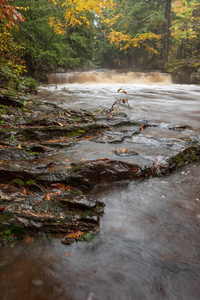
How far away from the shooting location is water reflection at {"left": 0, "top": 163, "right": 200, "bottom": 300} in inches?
52.8

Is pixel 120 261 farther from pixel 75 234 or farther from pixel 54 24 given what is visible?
pixel 54 24

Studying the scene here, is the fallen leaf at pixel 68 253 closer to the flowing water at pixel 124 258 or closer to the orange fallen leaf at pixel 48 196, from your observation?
the flowing water at pixel 124 258

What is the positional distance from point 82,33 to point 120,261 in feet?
70.1

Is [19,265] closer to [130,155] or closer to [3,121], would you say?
[130,155]

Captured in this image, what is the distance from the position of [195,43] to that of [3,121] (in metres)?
21.4

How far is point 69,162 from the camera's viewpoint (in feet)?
9.16

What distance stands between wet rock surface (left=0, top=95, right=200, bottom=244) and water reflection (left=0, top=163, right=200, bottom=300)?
167mm

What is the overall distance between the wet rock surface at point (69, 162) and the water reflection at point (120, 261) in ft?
0.55

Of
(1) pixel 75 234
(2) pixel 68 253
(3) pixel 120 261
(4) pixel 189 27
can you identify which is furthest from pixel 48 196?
(4) pixel 189 27

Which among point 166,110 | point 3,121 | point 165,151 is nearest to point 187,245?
point 165,151

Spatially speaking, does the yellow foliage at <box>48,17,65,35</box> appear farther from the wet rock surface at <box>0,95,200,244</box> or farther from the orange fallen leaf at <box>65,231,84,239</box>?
the orange fallen leaf at <box>65,231,84,239</box>

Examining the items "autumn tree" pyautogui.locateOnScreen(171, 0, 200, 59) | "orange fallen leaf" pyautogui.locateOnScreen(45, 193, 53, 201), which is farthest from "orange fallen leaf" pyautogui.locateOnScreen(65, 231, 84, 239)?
"autumn tree" pyautogui.locateOnScreen(171, 0, 200, 59)

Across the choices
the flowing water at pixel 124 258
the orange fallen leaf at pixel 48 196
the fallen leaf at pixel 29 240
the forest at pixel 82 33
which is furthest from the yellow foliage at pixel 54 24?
the fallen leaf at pixel 29 240

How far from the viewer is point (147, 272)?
4.93 feet
